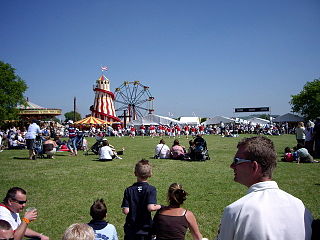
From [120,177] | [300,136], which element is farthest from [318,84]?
[120,177]

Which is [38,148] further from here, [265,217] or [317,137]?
[265,217]

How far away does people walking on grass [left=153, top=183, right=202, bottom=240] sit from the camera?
3.53 metres

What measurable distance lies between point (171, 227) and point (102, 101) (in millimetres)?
61259

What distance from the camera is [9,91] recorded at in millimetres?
47469

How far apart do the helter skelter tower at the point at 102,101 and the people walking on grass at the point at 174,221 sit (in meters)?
60.5

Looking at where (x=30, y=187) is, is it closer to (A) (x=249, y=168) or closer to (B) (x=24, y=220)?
(B) (x=24, y=220)

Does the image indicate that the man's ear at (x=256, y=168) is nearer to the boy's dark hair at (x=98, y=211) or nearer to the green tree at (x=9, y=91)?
the boy's dark hair at (x=98, y=211)

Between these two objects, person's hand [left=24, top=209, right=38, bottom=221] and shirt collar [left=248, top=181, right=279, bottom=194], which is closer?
shirt collar [left=248, top=181, right=279, bottom=194]

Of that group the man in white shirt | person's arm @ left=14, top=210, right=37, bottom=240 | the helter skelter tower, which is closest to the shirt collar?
the man in white shirt

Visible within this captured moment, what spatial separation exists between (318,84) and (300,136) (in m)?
56.9

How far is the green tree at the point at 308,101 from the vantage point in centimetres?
6106

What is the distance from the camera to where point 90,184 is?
8.69m

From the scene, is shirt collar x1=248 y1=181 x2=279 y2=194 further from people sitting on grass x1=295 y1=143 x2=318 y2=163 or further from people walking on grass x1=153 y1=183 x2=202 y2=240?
people sitting on grass x1=295 y1=143 x2=318 y2=163

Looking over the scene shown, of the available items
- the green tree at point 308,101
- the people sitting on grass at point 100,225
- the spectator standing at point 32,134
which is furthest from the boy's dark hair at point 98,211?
the green tree at point 308,101
